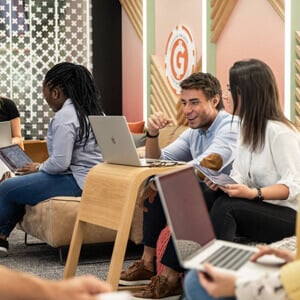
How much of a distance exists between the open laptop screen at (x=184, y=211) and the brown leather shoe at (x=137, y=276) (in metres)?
1.79

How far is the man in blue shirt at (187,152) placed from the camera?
3.40m

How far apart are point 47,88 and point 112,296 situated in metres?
3.40

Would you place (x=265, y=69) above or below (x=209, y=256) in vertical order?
above

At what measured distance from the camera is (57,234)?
4344 millimetres

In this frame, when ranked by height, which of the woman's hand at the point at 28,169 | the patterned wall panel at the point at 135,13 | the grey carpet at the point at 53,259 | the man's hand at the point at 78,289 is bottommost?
the grey carpet at the point at 53,259

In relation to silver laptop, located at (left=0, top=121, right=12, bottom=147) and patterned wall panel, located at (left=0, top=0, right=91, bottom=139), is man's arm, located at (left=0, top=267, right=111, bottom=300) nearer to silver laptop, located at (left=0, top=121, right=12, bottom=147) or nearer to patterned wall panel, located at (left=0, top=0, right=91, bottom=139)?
silver laptop, located at (left=0, top=121, right=12, bottom=147)

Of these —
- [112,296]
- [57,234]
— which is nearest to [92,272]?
[57,234]

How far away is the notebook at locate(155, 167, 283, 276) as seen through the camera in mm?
1737

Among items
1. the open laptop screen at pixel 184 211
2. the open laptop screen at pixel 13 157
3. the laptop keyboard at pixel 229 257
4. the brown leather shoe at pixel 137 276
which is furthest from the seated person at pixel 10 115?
the laptop keyboard at pixel 229 257

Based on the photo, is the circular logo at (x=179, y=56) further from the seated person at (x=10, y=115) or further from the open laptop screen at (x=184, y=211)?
the open laptop screen at (x=184, y=211)

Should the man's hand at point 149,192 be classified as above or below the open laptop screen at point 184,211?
below

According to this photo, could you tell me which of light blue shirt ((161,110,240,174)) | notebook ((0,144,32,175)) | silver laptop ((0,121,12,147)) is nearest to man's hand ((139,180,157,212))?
light blue shirt ((161,110,240,174))

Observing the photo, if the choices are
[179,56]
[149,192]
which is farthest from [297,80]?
[149,192]

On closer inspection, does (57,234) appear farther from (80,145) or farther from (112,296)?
(112,296)
